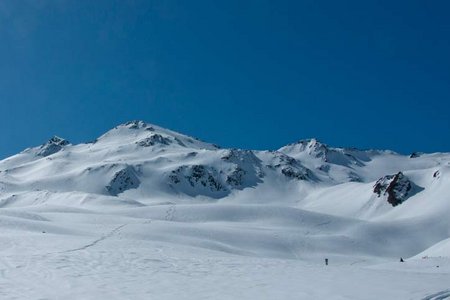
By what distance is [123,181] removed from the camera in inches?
6895

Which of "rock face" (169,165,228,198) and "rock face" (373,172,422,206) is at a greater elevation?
"rock face" (169,165,228,198)

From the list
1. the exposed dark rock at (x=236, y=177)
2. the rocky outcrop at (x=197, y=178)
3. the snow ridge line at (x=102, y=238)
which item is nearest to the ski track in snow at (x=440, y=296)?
the snow ridge line at (x=102, y=238)

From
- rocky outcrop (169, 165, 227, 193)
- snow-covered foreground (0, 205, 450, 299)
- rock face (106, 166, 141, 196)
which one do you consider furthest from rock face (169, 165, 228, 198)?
snow-covered foreground (0, 205, 450, 299)

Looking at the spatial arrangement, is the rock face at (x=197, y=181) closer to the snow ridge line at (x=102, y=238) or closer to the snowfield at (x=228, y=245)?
the snowfield at (x=228, y=245)

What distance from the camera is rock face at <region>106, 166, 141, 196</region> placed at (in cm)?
17025

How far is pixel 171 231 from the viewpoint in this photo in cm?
5091

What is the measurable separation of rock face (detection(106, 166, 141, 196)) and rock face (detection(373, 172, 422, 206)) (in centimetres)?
8786

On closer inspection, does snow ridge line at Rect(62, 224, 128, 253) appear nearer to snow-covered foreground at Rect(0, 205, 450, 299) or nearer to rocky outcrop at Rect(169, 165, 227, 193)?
snow-covered foreground at Rect(0, 205, 450, 299)

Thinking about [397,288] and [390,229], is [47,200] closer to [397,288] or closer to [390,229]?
[390,229]

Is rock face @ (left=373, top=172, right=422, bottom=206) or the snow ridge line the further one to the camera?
rock face @ (left=373, top=172, right=422, bottom=206)

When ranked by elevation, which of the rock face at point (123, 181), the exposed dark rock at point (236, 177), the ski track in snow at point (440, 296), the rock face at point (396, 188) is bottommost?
the ski track in snow at point (440, 296)

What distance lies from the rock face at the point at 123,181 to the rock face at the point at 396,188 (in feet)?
288

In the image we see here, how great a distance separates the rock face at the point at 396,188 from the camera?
105688 mm

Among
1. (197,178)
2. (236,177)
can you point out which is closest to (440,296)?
(197,178)
